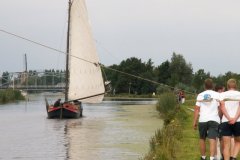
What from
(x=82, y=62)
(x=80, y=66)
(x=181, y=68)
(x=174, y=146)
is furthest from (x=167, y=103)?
(x=181, y=68)

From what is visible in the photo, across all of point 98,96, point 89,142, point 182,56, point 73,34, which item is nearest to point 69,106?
point 98,96

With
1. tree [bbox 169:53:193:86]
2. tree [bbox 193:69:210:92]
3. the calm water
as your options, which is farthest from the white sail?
tree [bbox 169:53:193:86]

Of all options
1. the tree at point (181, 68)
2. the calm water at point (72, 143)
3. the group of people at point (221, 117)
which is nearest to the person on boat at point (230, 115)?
the group of people at point (221, 117)

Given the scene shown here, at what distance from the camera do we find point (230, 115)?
12.1m

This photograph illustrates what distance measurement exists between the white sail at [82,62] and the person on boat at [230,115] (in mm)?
35921

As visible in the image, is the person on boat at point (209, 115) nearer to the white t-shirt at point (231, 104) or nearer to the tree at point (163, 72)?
the white t-shirt at point (231, 104)

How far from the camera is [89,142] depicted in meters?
25.6

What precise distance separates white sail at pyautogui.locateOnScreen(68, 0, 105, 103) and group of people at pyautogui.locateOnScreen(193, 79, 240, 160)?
3563 centimetres

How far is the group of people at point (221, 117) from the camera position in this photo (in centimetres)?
1213

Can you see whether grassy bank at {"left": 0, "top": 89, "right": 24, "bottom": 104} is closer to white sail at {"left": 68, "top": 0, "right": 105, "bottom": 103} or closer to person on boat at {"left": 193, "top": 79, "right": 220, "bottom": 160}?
white sail at {"left": 68, "top": 0, "right": 105, "bottom": 103}

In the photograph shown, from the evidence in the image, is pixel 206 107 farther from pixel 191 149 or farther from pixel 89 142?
pixel 89 142

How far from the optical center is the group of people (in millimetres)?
12133

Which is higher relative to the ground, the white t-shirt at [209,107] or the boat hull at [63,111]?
the white t-shirt at [209,107]

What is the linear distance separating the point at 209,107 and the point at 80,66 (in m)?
36.4
